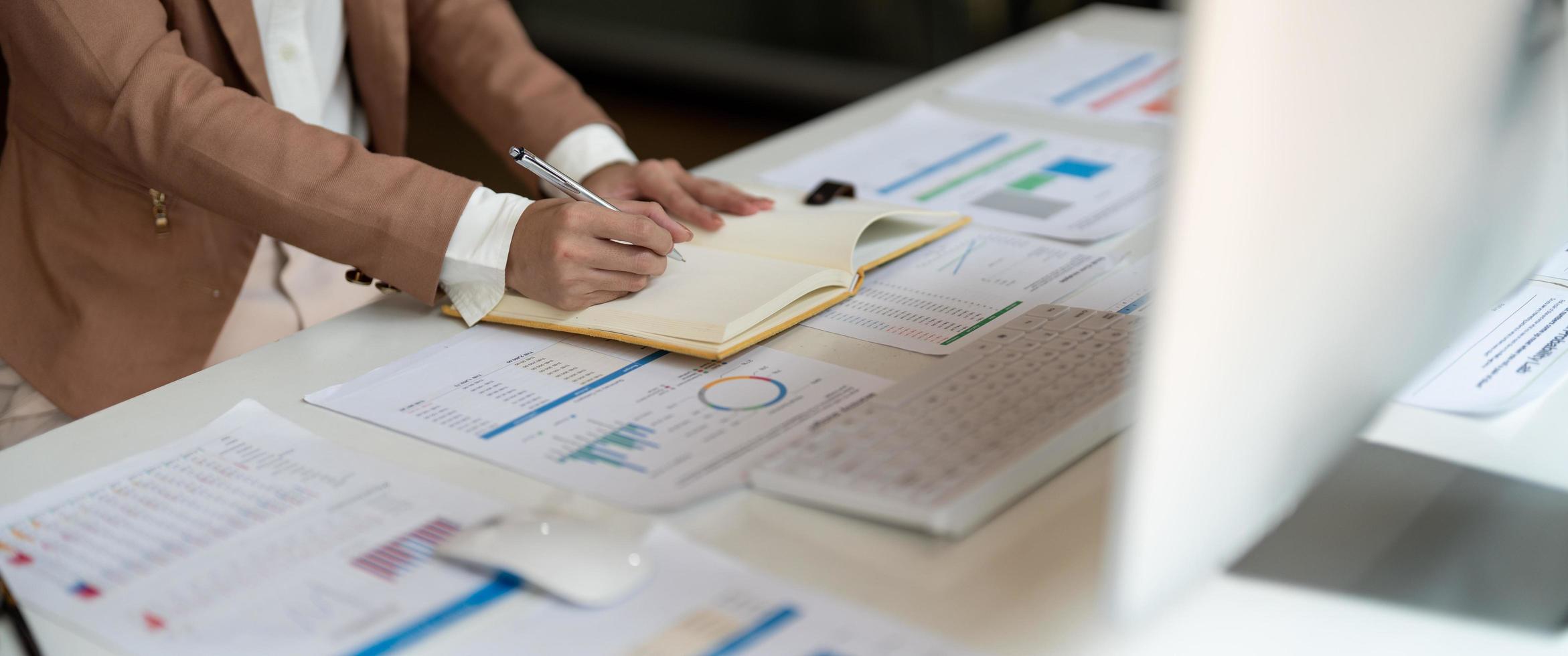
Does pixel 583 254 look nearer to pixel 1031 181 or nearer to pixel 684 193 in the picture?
pixel 684 193

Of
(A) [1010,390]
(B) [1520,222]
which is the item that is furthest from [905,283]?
(B) [1520,222]

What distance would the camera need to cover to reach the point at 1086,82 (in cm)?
Answer: 177

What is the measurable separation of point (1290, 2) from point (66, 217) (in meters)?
1.21

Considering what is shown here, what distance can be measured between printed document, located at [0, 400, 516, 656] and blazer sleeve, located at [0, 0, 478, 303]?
23 cm

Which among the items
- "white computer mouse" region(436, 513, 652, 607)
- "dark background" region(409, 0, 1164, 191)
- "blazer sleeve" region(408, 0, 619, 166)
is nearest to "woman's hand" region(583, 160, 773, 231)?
"blazer sleeve" region(408, 0, 619, 166)

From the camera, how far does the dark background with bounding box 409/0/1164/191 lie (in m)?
3.86

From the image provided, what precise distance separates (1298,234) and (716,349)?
0.51 metres

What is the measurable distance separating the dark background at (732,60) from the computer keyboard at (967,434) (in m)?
2.80

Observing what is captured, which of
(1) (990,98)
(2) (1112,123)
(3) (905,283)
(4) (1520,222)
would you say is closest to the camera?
Result: (4) (1520,222)

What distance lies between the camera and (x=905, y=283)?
45.5 inches

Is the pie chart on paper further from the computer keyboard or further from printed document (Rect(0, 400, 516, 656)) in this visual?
printed document (Rect(0, 400, 516, 656))

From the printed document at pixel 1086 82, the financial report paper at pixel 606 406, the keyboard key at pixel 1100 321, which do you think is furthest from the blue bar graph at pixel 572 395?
the printed document at pixel 1086 82

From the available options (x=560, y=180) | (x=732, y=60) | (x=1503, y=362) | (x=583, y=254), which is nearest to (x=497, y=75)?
(x=560, y=180)

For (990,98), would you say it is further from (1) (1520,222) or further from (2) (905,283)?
(1) (1520,222)
